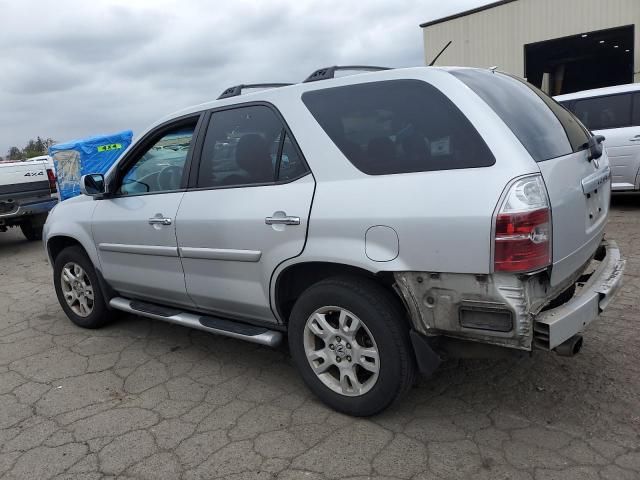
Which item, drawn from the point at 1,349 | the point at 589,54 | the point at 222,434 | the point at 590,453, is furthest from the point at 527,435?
the point at 589,54

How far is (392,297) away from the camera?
2639 mm

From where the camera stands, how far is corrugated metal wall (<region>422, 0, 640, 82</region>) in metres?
16.0

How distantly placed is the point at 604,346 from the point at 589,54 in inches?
870

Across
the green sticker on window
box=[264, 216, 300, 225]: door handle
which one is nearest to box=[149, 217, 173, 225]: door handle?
box=[264, 216, 300, 225]: door handle

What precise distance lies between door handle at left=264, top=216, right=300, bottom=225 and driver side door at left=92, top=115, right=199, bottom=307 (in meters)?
0.84

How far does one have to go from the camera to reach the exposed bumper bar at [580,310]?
2287 millimetres

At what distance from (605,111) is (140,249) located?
733 centimetres

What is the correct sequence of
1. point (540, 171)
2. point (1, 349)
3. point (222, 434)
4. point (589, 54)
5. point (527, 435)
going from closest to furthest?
1. point (540, 171)
2. point (527, 435)
3. point (222, 434)
4. point (1, 349)
5. point (589, 54)

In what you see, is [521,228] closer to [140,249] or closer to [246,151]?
[246,151]

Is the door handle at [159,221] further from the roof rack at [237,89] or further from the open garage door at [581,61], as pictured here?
the open garage door at [581,61]

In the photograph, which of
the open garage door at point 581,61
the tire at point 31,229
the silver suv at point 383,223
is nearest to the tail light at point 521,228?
the silver suv at point 383,223

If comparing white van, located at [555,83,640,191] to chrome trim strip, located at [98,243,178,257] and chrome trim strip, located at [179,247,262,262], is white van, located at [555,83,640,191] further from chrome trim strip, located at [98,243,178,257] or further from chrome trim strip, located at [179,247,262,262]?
chrome trim strip, located at [98,243,178,257]

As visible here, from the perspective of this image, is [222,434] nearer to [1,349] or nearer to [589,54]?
[1,349]

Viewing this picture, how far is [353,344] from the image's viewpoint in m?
2.73
